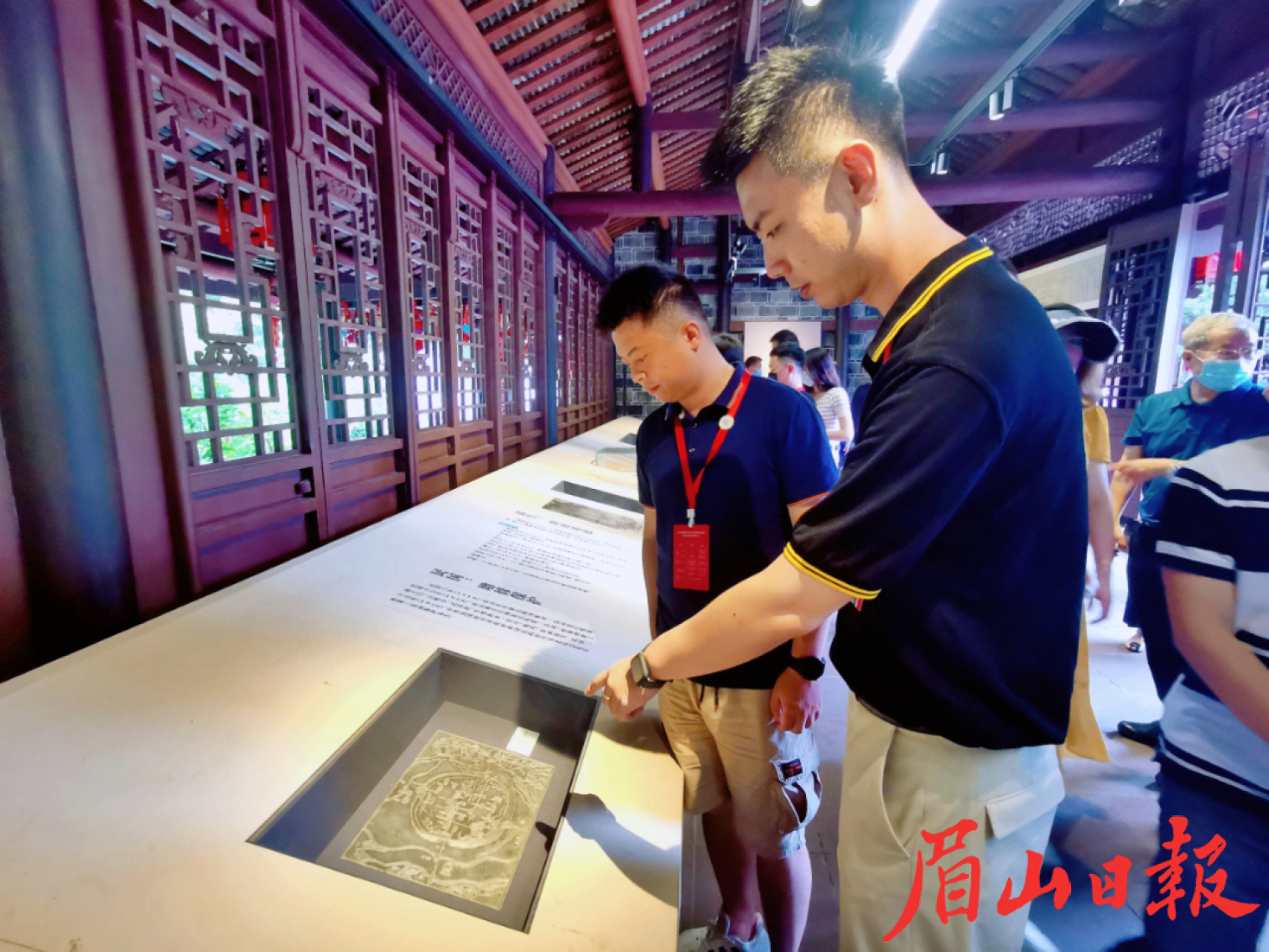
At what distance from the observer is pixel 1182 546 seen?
925 millimetres

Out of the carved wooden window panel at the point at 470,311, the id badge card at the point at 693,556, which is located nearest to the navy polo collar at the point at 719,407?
the id badge card at the point at 693,556

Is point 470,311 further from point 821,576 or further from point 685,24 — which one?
point 821,576

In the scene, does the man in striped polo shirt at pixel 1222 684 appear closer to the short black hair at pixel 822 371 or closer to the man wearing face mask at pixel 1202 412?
the man wearing face mask at pixel 1202 412

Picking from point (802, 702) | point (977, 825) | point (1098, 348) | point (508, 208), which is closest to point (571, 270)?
point (508, 208)

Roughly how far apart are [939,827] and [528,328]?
13.8ft

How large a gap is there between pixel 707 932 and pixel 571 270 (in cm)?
563

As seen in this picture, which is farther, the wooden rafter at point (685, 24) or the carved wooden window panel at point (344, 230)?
the wooden rafter at point (685, 24)

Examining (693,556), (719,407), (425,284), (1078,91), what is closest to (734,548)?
(693,556)

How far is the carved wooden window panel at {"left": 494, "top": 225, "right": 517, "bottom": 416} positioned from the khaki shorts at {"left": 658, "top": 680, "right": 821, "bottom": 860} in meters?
2.68

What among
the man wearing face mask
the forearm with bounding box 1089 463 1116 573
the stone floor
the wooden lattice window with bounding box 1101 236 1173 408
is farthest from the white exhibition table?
the wooden lattice window with bounding box 1101 236 1173 408

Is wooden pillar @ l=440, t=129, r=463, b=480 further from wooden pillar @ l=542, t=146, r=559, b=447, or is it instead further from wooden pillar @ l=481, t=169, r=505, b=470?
wooden pillar @ l=542, t=146, r=559, b=447

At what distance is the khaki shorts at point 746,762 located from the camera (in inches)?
47.1

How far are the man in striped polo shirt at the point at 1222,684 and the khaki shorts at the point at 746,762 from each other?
662 mm

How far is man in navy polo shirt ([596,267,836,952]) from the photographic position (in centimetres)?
119
